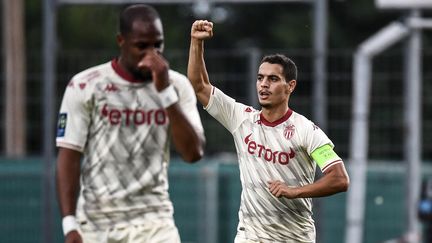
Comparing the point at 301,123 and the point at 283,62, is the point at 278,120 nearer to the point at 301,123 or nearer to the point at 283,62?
the point at 301,123

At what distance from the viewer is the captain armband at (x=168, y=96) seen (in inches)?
261

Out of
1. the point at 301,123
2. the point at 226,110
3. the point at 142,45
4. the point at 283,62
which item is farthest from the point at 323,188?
the point at 142,45

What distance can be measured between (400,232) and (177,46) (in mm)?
14975

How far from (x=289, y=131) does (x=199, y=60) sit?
0.72 metres

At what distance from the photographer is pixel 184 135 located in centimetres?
674

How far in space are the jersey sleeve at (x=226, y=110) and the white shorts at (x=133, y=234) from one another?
48.8 inches

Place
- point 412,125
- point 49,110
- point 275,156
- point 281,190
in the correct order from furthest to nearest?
point 412,125, point 49,110, point 275,156, point 281,190

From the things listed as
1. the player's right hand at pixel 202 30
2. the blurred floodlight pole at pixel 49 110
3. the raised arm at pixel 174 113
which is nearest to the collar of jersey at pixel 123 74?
the raised arm at pixel 174 113

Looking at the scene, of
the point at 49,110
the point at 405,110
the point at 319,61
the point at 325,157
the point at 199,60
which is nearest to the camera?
the point at 325,157

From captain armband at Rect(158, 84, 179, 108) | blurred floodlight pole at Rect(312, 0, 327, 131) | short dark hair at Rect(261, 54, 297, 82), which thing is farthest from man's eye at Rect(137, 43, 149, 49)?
blurred floodlight pole at Rect(312, 0, 327, 131)

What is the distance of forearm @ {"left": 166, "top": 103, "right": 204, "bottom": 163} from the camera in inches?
264

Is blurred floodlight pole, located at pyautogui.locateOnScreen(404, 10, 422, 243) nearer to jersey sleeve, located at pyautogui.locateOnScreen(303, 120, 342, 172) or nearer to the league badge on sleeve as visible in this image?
jersey sleeve, located at pyautogui.locateOnScreen(303, 120, 342, 172)

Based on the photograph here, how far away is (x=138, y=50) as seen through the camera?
22.2 feet

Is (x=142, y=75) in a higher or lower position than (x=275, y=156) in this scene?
higher
